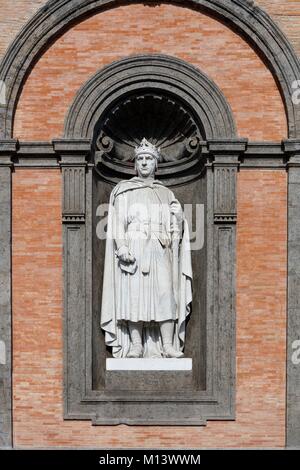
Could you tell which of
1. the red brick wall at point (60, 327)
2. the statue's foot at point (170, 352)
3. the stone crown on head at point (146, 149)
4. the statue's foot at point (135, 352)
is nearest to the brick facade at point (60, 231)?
the red brick wall at point (60, 327)

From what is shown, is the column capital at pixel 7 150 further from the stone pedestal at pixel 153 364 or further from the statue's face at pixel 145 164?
the stone pedestal at pixel 153 364

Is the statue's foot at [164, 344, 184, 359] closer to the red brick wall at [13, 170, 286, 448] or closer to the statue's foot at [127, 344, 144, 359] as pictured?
the statue's foot at [127, 344, 144, 359]

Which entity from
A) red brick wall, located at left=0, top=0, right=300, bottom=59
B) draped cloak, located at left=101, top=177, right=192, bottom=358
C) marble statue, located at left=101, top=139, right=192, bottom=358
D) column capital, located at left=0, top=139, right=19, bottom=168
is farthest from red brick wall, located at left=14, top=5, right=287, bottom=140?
draped cloak, located at left=101, top=177, right=192, bottom=358

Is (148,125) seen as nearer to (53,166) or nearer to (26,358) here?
(53,166)

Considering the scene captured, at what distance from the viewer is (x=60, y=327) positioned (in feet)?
46.1

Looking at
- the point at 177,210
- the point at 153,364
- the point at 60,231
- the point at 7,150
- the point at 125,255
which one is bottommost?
the point at 153,364

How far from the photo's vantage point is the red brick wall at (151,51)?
14234 mm

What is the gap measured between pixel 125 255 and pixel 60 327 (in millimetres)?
1214

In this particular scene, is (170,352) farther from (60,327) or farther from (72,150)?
(72,150)

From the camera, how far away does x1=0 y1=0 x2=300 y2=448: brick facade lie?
45.9ft

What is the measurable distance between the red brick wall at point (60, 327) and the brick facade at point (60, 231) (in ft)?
0.04

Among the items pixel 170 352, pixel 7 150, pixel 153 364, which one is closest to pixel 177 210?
pixel 170 352

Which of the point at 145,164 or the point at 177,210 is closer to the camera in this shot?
the point at 177,210
